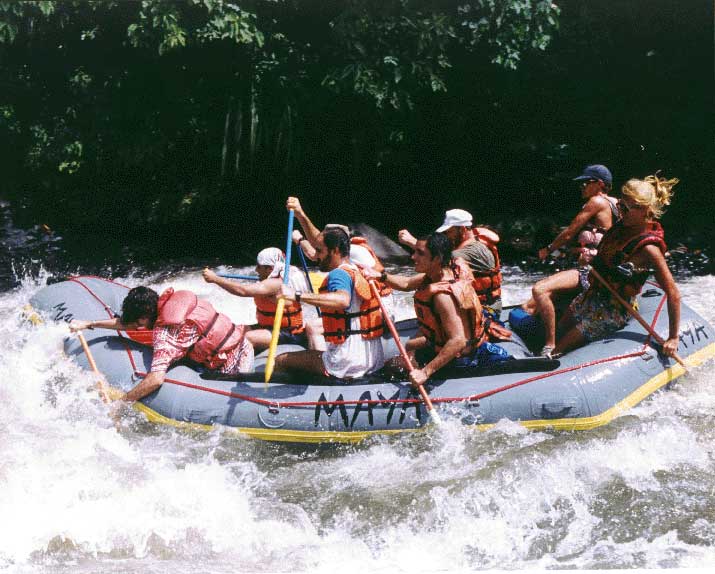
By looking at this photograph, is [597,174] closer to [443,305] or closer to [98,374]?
[443,305]

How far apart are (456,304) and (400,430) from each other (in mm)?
840

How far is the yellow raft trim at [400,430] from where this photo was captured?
485 cm

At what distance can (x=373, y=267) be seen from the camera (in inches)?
210

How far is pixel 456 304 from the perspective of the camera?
15.0ft

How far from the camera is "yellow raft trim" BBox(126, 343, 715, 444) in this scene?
4848 millimetres

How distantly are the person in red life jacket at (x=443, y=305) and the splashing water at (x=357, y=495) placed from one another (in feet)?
1.41

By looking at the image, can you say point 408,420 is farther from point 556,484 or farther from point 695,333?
point 695,333

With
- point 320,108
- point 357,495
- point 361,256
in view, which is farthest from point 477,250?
point 320,108

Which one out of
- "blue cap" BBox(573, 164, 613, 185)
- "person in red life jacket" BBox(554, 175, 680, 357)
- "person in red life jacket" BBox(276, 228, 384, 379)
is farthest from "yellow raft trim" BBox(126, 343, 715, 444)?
"blue cap" BBox(573, 164, 613, 185)

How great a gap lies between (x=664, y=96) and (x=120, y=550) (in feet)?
28.8

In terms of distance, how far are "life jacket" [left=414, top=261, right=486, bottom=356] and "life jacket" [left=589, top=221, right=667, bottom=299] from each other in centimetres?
87

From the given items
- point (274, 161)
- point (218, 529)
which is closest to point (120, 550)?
point (218, 529)

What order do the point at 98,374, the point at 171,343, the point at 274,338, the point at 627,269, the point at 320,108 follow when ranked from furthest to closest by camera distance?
the point at 320,108, the point at 98,374, the point at 171,343, the point at 627,269, the point at 274,338

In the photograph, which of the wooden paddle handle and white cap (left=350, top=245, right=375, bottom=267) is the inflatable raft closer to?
the wooden paddle handle
